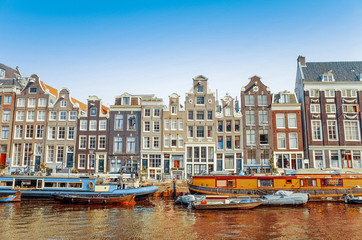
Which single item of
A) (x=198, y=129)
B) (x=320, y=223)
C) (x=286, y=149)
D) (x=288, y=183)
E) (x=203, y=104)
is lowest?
(x=320, y=223)

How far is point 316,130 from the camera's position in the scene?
47.2 meters

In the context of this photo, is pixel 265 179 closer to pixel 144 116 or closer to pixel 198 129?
pixel 198 129

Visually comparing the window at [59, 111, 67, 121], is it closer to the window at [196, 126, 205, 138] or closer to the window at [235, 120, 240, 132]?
the window at [196, 126, 205, 138]

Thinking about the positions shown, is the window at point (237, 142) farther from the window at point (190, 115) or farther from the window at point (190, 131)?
the window at point (190, 115)

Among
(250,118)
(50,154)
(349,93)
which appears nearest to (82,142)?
(50,154)

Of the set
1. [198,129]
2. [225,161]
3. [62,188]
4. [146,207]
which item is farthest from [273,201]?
[62,188]

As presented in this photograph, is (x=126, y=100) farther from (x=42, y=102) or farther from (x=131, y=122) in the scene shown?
(x=42, y=102)

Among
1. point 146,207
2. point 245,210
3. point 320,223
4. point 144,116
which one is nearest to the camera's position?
point 320,223

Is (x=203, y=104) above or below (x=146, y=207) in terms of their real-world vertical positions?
above

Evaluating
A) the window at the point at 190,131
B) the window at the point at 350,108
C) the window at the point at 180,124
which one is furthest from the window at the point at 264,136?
the window at the point at 350,108

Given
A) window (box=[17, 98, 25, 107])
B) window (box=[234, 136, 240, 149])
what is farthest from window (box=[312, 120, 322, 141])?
window (box=[17, 98, 25, 107])

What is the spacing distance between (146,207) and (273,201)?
12986 mm

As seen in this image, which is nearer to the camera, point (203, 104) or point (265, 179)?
point (265, 179)

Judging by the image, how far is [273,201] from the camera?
30.1 metres
